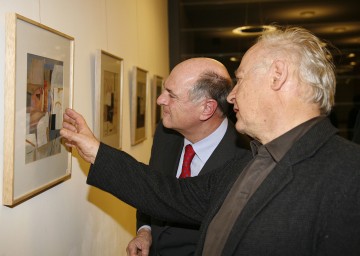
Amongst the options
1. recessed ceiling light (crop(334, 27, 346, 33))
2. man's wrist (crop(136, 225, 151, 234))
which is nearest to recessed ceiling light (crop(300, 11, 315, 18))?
recessed ceiling light (crop(334, 27, 346, 33))

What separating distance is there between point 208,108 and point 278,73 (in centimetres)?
96

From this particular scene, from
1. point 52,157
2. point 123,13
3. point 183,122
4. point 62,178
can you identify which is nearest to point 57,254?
point 62,178

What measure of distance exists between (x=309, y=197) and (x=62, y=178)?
1339mm

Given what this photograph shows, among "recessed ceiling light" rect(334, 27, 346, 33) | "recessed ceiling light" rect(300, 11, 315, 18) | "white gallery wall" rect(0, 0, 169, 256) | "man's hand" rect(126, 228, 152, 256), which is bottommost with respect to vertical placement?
"man's hand" rect(126, 228, 152, 256)

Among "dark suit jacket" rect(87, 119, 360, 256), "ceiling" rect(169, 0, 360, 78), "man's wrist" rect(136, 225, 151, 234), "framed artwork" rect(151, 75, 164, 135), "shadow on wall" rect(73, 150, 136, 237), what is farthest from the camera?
"ceiling" rect(169, 0, 360, 78)

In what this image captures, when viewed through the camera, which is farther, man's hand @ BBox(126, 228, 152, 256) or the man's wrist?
the man's wrist

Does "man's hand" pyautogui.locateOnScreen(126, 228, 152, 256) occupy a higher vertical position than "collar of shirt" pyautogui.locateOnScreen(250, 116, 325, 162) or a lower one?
lower

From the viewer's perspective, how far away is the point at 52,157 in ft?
6.72

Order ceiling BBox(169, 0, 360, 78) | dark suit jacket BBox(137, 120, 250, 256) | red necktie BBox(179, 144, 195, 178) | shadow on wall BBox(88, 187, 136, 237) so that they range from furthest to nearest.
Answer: ceiling BBox(169, 0, 360, 78) < shadow on wall BBox(88, 187, 136, 237) < red necktie BBox(179, 144, 195, 178) < dark suit jacket BBox(137, 120, 250, 256)

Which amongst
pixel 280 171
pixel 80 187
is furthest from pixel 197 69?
pixel 280 171

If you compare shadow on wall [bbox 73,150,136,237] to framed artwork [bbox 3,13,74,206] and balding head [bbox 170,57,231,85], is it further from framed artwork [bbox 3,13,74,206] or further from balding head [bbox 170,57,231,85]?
balding head [bbox 170,57,231,85]

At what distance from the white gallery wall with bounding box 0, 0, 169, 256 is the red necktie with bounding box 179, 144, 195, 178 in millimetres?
641

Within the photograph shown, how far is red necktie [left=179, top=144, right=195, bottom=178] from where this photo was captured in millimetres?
2418

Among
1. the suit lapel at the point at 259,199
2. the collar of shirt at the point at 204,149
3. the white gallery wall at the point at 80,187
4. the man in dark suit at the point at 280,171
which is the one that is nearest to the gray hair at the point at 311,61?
the man in dark suit at the point at 280,171
